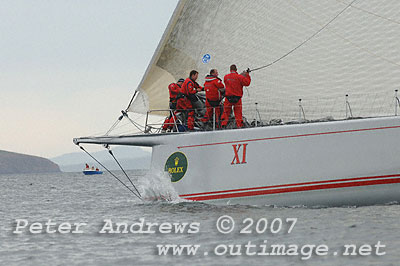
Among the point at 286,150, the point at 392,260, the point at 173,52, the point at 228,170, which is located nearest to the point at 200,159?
the point at 228,170

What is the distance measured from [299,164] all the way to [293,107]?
4.42ft

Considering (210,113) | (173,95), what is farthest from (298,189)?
(173,95)

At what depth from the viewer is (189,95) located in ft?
40.6

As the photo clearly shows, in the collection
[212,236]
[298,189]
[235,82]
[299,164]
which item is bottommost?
[212,236]

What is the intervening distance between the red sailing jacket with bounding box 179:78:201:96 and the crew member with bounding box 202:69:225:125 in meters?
0.26

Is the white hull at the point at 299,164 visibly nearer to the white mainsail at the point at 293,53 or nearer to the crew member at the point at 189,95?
the crew member at the point at 189,95

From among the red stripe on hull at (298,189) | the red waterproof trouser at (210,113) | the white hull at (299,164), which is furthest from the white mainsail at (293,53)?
the red stripe on hull at (298,189)

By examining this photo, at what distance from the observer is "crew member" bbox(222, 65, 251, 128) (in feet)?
38.1

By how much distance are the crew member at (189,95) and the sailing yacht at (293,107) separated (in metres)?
0.48

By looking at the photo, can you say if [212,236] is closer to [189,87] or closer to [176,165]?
[176,165]

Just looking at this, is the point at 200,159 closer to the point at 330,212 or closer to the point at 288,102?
the point at 288,102

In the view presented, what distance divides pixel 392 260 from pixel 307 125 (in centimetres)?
400

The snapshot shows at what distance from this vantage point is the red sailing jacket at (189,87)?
1217 centimetres

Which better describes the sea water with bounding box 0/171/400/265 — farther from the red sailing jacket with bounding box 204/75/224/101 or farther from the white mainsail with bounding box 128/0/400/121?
the white mainsail with bounding box 128/0/400/121
